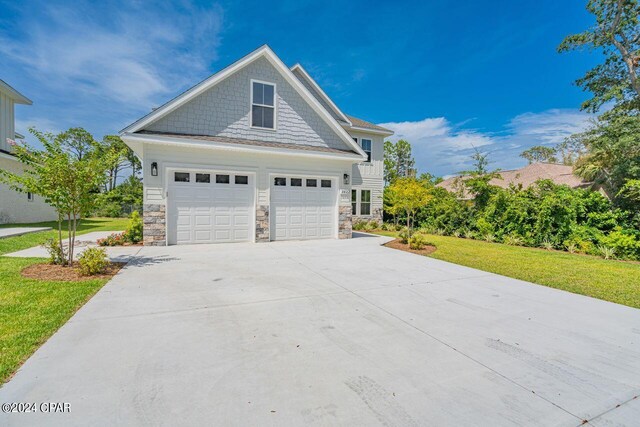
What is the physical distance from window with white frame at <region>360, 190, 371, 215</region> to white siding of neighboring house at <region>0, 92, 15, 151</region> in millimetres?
19565

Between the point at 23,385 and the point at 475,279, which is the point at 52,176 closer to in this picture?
the point at 23,385

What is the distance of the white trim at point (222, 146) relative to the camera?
340 inches

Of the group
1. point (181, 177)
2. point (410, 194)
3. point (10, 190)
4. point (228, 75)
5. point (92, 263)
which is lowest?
point (92, 263)

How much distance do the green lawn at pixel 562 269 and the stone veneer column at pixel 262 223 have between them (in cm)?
563

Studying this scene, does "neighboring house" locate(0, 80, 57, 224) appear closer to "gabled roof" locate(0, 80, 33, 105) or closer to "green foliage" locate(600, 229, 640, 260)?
"gabled roof" locate(0, 80, 33, 105)

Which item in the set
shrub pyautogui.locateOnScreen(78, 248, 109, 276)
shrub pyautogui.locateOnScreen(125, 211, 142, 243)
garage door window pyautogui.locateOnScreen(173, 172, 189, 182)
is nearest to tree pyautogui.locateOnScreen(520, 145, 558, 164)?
garage door window pyautogui.locateOnScreen(173, 172, 189, 182)

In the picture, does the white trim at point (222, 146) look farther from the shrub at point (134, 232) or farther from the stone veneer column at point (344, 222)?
the shrub at point (134, 232)

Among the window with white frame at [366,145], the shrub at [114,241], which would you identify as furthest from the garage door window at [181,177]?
the window with white frame at [366,145]

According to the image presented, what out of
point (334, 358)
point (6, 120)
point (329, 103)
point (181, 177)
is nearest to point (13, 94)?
point (6, 120)

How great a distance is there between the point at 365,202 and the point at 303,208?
7.24 metres

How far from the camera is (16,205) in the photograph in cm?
1511

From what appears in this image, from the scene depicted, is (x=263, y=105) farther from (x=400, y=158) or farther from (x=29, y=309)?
(x=400, y=158)

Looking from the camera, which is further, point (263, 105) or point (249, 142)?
point (263, 105)

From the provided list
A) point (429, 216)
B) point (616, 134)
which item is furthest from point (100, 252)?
point (616, 134)
